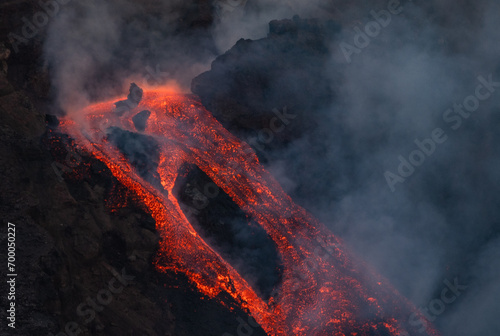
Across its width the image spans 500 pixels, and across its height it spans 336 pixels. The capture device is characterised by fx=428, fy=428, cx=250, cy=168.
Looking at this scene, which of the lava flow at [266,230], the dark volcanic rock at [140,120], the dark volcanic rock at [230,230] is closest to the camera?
the lava flow at [266,230]

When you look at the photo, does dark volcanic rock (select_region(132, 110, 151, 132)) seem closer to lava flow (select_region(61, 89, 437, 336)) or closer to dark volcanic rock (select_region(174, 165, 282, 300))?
lava flow (select_region(61, 89, 437, 336))

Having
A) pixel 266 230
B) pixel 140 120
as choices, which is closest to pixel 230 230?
Answer: pixel 266 230

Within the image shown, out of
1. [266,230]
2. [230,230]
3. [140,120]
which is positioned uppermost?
[140,120]

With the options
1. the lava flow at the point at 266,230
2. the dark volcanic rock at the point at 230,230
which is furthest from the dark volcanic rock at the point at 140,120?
the dark volcanic rock at the point at 230,230

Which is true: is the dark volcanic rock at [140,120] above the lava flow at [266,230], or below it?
above

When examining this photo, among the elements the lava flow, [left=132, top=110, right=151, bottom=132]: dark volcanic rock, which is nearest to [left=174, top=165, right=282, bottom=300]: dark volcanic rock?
the lava flow

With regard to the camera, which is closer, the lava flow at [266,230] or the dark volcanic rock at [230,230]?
the lava flow at [266,230]

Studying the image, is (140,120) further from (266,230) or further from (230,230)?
(266,230)

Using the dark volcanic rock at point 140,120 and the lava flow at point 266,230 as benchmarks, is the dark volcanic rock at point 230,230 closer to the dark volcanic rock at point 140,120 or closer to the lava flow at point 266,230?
the lava flow at point 266,230

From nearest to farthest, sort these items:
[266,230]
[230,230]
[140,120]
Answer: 1. [230,230]
2. [266,230]
3. [140,120]
